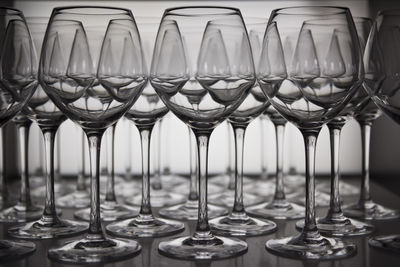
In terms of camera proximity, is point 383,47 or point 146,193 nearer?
point 383,47

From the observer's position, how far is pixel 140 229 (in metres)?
0.89

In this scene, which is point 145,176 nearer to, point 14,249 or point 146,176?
point 146,176

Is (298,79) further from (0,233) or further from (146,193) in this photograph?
(0,233)

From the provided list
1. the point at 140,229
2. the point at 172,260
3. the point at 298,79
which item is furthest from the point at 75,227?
the point at 298,79

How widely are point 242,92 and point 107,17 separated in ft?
0.54

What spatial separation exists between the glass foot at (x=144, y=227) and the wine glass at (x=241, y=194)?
0.05m

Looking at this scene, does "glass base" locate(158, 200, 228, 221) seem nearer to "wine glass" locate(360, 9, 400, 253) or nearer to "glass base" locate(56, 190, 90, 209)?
"glass base" locate(56, 190, 90, 209)

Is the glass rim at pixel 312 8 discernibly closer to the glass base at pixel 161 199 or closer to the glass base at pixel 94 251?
the glass base at pixel 94 251

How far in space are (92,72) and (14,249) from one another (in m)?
0.21

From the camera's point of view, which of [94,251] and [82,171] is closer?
[94,251]

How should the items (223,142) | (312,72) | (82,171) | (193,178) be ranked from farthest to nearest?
(223,142)
(82,171)
(193,178)
(312,72)

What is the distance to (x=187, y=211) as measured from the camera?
1.05 m

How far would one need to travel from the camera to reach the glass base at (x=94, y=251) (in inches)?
28.3

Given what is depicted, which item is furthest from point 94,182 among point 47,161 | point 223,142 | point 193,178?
point 223,142
